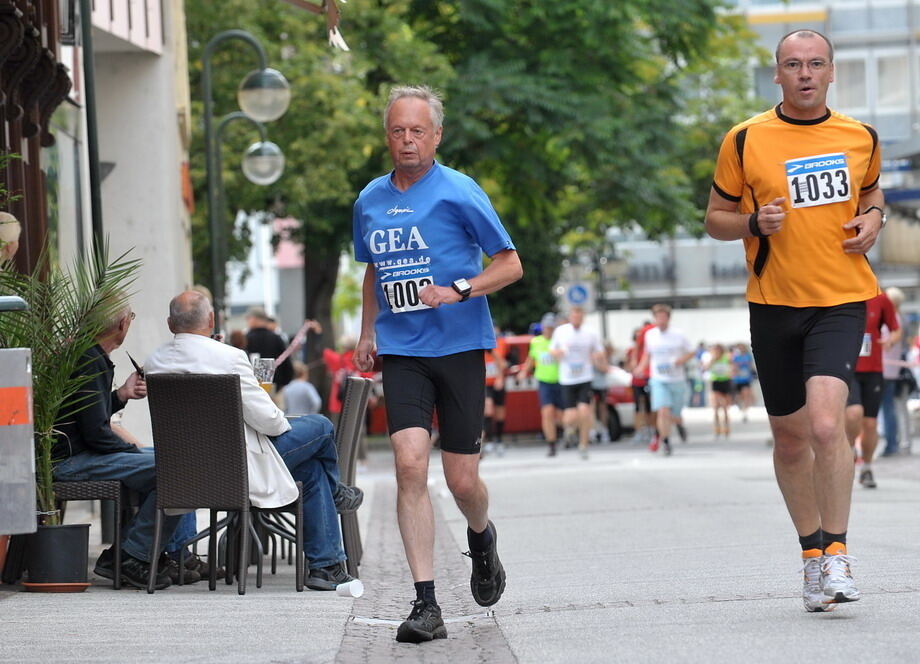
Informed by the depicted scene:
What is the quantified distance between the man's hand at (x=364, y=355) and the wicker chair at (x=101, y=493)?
6.98 ft

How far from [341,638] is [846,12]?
58844mm

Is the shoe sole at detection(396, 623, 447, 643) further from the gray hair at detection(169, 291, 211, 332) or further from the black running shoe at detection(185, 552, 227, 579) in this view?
the gray hair at detection(169, 291, 211, 332)

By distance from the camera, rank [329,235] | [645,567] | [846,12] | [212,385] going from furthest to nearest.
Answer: [846,12] < [329,235] < [645,567] < [212,385]

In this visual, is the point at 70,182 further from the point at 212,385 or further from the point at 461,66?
the point at 461,66

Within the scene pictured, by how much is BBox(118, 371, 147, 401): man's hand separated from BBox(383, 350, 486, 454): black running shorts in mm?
2699

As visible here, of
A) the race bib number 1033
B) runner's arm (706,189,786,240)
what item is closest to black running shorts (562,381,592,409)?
runner's arm (706,189,786,240)

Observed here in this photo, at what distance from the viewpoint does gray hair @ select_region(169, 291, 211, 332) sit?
30.3 ft

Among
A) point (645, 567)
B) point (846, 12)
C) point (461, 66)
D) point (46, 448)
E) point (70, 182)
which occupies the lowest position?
point (645, 567)

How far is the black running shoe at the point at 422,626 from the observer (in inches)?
262

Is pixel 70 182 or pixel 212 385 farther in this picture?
pixel 70 182

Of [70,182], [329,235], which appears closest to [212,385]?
[70,182]

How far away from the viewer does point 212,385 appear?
344 inches

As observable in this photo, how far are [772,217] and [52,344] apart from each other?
11.9 feet

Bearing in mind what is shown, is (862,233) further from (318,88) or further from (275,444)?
(318,88)
